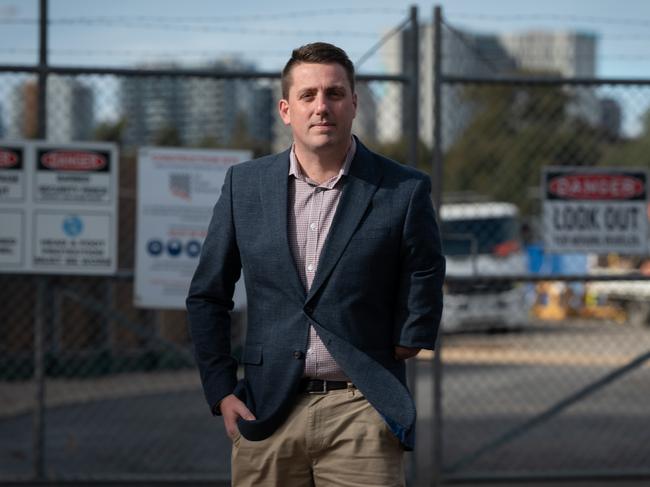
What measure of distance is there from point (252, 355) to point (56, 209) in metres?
3.32

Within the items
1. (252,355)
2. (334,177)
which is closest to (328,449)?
(252,355)

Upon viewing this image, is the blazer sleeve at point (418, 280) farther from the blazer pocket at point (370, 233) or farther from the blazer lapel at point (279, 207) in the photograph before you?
the blazer lapel at point (279, 207)

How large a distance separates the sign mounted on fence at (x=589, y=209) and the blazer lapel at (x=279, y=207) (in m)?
3.50

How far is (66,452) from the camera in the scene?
726 centimetres

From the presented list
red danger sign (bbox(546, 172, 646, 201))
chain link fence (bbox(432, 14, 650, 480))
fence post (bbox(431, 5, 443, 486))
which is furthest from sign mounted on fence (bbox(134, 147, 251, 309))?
red danger sign (bbox(546, 172, 646, 201))

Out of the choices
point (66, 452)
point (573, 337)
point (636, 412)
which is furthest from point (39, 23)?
point (573, 337)

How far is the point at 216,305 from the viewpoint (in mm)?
3248

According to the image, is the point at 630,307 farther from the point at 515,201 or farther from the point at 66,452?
the point at 66,452

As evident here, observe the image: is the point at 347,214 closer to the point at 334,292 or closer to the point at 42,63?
the point at 334,292

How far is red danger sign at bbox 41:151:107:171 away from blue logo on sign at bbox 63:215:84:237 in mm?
292

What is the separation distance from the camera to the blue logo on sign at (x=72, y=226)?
6.16 meters

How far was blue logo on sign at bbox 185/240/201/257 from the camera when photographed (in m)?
6.19

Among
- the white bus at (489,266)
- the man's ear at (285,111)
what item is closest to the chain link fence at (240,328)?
the white bus at (489,266)

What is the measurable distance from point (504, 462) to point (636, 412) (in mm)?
2997
